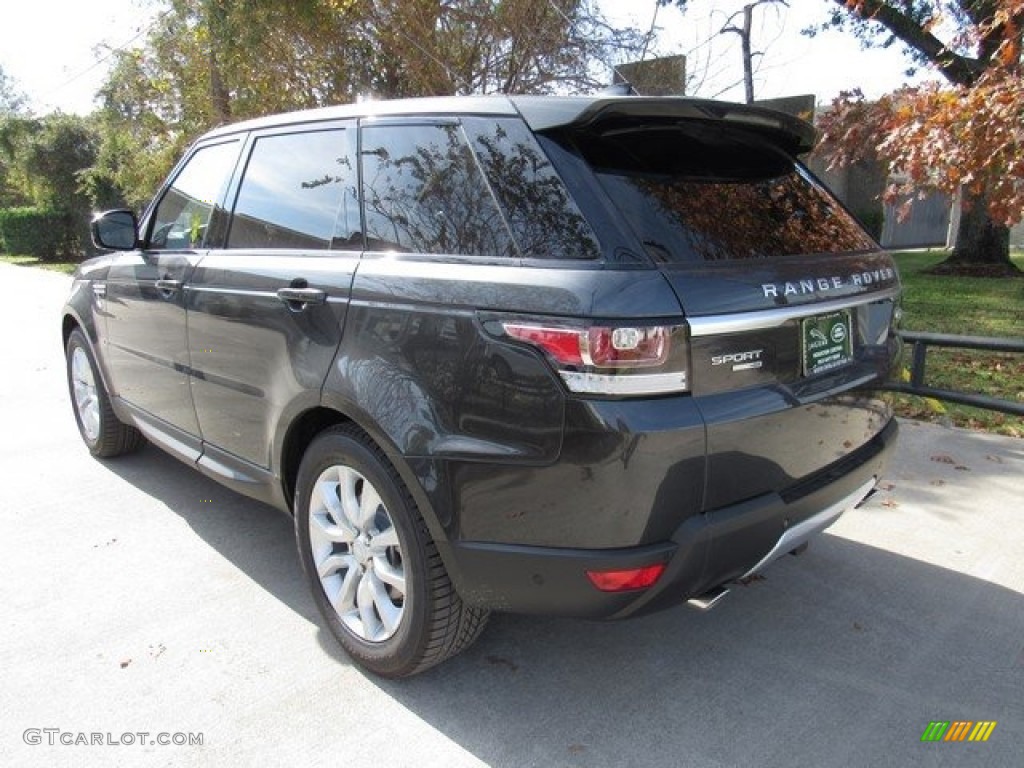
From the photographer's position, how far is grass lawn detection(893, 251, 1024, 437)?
5570 millimetres

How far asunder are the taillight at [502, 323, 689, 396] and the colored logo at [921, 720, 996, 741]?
4.67 ft

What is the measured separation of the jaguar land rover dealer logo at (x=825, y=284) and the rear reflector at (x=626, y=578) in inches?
33.4

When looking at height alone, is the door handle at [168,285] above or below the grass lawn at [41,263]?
above

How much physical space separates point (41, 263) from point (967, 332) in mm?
26403

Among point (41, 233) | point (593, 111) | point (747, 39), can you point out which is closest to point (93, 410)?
point (593, 111)

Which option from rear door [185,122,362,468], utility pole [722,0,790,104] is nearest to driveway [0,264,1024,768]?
rear door [185,122,362,468]

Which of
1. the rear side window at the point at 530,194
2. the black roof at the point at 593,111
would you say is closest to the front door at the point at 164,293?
the black roof at the point at 593,111

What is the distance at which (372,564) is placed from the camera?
2.59 metres

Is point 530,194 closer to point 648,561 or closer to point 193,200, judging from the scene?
point 648,561

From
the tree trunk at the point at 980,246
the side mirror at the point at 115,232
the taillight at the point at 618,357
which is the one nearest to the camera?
the taillight at the point at 618,357

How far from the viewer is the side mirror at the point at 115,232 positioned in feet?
12.9

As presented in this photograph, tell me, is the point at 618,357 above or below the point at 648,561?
above

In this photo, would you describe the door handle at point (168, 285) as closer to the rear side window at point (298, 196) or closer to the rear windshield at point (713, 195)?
the rear side window at point (298, 196)

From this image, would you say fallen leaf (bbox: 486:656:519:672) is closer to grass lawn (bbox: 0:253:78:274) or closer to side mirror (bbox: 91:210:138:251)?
side mirror (bbox: 91:210:138:251)
